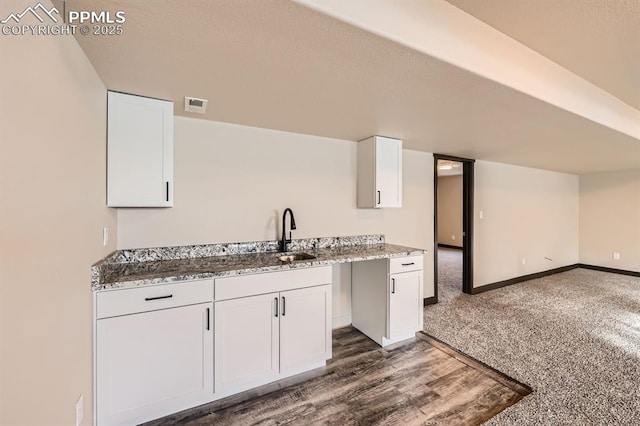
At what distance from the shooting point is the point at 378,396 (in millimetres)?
2000

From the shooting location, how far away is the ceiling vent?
203cm

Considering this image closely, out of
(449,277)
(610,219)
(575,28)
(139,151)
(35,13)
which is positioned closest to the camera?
(35,13)

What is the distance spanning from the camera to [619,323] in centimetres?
322

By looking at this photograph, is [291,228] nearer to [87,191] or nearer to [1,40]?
[87,191]

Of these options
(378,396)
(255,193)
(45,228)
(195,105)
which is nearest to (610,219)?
(378,396)

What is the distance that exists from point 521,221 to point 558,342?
9.41ft

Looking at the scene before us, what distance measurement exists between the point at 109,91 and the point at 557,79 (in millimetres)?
3144

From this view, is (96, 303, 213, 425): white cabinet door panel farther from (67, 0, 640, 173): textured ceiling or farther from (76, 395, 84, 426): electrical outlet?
(67, 0, 640, 173): textured ceiling

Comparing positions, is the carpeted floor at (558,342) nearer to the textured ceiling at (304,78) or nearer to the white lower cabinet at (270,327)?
the white lower cabinet at (270,327)

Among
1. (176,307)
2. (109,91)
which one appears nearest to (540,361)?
(176,307)

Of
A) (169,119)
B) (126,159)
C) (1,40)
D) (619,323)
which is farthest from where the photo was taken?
(619,323)

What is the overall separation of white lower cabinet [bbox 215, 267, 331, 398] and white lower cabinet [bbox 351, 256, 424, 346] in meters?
0.67

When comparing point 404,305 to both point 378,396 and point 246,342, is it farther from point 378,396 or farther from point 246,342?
point 246,342

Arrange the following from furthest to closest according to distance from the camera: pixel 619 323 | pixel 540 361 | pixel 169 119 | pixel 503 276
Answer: pixel 503 276 < pixel 619 323 < pixel 540 361 < pixel 169 119
